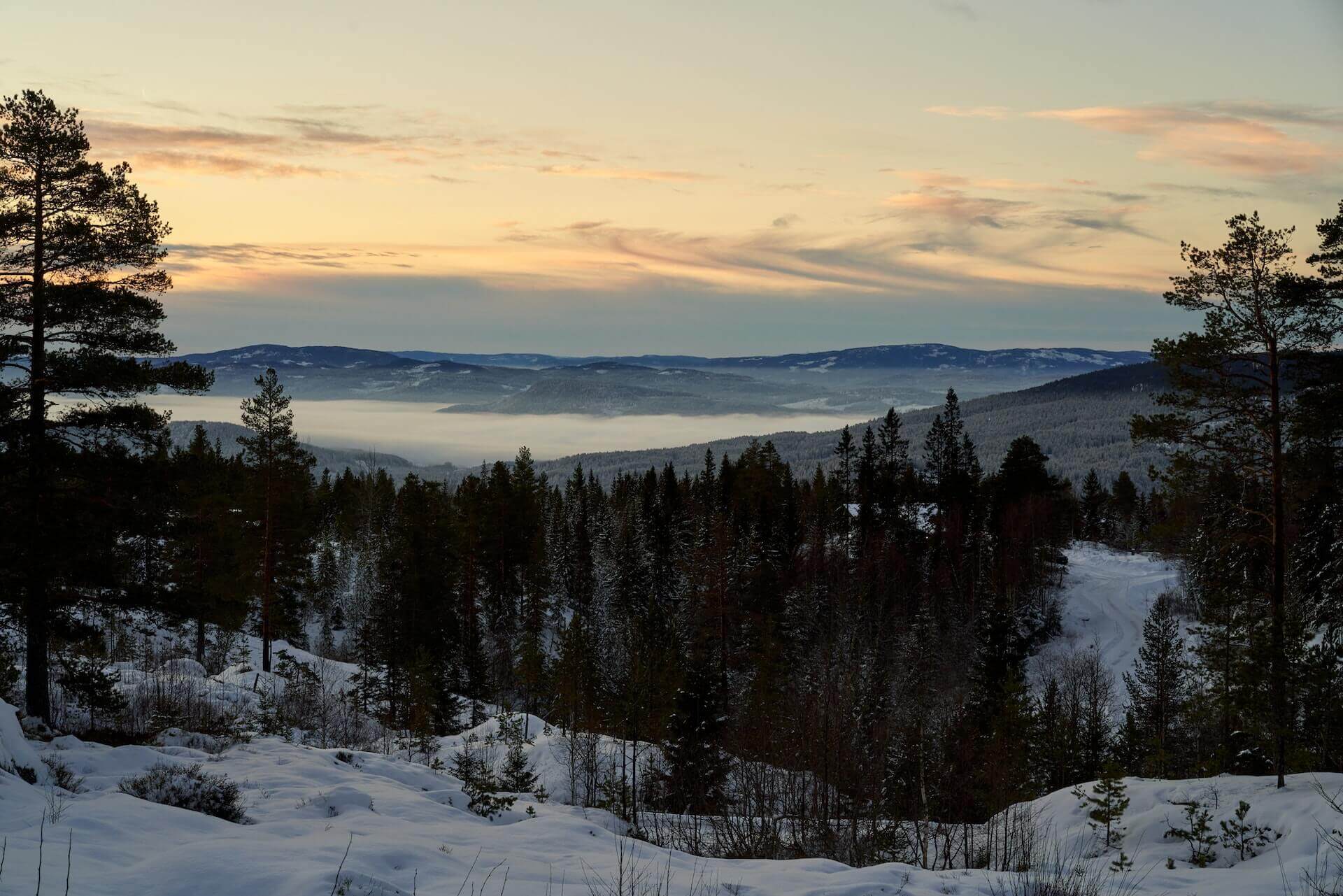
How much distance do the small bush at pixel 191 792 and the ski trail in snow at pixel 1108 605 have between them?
192 ft

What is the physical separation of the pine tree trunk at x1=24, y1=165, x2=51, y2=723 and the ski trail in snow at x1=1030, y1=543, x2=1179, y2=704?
59.1 m

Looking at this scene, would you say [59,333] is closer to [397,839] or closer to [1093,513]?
[397,839]

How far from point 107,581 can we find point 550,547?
57637 mm

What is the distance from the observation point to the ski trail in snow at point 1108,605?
→ 6300 cm

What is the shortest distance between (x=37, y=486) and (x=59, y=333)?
10.9ft

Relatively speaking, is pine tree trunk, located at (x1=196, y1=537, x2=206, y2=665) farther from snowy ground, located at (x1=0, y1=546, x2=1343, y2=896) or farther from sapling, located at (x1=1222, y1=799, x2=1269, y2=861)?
sapling, located at (x1=1222, y1=799, x2=1269, y2=861)

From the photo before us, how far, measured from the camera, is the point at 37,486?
15805 mm

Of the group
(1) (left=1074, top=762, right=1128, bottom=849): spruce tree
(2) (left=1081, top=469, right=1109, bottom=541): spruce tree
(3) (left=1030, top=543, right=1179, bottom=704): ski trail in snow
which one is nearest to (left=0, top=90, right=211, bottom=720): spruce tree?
(1) (left=1074, top=762, right=1128, bottom=849): spruce tree

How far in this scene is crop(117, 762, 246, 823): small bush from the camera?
10.0m

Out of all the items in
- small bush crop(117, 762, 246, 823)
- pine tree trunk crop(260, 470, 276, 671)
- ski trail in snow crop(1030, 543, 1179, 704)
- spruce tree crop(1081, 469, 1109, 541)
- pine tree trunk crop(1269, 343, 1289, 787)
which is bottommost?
ski trail in snow crop(1030, 543, 1179, 704)

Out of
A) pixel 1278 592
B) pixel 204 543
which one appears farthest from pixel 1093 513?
pixel 204 543

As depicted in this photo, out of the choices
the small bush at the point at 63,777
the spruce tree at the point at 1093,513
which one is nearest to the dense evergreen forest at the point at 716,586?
the small bush at the point at 63,777

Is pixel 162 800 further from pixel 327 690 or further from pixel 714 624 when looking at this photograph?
pixel 714 624

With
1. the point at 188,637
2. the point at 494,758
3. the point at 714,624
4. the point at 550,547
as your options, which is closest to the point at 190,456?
the point at 494,758
